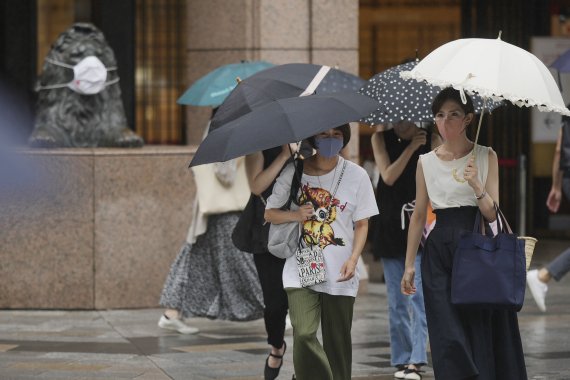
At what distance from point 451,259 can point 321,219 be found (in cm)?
71

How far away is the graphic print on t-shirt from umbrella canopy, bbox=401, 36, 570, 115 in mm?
767

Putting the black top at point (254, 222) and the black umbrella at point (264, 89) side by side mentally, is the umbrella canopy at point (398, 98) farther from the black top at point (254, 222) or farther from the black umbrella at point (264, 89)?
the black top at point (254, 222)

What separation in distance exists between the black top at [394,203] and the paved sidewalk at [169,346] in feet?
2.52

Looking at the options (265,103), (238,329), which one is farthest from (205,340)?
(265,103)

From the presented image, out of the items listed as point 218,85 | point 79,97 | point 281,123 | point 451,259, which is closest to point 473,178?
point 451,259

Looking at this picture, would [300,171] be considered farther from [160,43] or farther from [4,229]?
[160,43]

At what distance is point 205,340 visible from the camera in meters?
10.5

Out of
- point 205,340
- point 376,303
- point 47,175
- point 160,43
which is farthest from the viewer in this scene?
point 160,43

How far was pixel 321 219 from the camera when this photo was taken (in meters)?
7.30

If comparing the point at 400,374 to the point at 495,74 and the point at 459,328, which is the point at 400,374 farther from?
the point at 495,74

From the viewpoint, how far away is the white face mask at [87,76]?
12062 millimetres

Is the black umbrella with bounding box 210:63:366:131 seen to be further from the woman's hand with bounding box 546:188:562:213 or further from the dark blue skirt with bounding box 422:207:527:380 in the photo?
the woman's hand with bounding box 546:188:562:213

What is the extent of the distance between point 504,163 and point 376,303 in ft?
17.7

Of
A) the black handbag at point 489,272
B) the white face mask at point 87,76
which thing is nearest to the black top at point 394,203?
the black handbag at point 489,272
